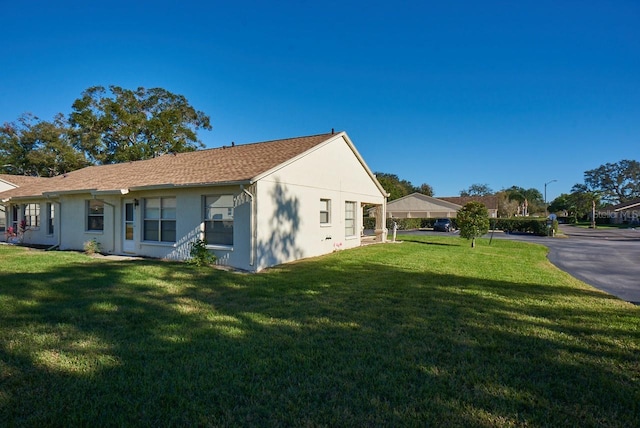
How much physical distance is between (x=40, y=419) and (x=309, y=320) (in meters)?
3.50

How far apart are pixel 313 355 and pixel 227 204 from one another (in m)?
8.00

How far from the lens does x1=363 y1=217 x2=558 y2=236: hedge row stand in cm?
3466

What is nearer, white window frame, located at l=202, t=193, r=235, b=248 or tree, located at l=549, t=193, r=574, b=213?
white window frame, located at l=202, t=193, r=235, b=248

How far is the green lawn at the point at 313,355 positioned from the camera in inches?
124

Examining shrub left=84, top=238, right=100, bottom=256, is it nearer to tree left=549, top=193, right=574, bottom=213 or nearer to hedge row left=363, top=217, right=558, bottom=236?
hedge row left=363, top=217, right=558, bottom=236

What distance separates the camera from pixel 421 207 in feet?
178

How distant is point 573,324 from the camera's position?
223 inches

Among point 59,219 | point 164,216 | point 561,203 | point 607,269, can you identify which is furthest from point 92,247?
point 561,203

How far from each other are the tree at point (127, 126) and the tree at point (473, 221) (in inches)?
1082

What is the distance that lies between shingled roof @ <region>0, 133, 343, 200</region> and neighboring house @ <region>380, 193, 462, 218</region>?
134ft

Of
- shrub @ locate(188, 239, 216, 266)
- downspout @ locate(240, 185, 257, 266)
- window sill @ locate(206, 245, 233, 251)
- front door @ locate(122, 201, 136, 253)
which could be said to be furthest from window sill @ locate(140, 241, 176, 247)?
downspout @ locate(240, 185, 257, 266)

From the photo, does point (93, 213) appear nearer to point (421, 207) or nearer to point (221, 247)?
point (221, 247)

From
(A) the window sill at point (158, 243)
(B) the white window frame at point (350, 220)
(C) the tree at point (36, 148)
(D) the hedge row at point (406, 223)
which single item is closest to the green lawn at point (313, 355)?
(A) the window sill at point (158, 243)

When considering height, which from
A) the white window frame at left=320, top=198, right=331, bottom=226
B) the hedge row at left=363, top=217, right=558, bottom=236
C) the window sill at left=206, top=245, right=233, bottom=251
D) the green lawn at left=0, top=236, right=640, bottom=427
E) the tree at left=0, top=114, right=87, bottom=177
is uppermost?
the tree at left=0, top=114, right=87, bottom=177
